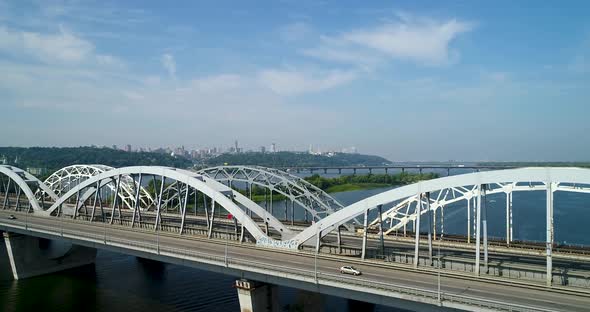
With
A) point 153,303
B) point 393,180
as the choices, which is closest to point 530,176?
point 153,303

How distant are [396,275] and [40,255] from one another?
46446 mm

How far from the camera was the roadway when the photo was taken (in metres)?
24.6

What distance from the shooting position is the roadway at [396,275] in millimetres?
24625

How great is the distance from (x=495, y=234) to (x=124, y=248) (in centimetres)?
5552

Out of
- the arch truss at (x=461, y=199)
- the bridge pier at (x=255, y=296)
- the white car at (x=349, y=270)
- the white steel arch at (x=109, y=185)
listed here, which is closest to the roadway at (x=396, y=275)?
the white car at (x=349, y=270)

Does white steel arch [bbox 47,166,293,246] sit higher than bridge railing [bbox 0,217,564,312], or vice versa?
white steel arch [bbox 47,166,293,246]

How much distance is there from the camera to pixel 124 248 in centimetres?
4191

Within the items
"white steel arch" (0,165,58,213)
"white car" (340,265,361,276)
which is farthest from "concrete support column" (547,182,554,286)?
"white steel arch" (0,165,58,213)

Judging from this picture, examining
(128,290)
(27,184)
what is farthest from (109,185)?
(128,290)

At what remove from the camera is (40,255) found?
54500mm

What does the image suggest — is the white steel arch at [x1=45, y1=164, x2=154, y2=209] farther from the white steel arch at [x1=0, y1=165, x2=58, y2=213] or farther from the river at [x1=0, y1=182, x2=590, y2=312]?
the river at [x1=0, y1=182, x2=590, y2=312]

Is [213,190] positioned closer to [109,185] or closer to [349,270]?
[349,270]

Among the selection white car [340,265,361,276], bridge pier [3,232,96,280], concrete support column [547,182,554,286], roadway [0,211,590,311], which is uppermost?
concrete support column [547,182,554,286]

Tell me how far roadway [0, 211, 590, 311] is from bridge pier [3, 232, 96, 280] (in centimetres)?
858
